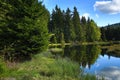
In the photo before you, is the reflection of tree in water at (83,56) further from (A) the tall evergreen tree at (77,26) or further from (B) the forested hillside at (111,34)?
(B) the forested hillside at (111,34)

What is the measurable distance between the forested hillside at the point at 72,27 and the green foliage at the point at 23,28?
6266 centimetres

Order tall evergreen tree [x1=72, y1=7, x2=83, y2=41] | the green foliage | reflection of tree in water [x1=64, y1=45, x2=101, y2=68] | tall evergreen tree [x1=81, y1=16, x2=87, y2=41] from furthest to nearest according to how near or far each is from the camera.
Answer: tall evergreen tree [x1=81, y1=16, x2=87, y2=41], tall evergreen tree [x1=72, y1=7, x2=83, y2=41], reflection of tree in water [x1=64, y1=45, x2=101, y2=68], the green foliage

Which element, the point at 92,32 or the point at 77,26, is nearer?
the point at 77,26

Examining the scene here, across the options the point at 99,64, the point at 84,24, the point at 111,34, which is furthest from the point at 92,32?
the point at 99,64

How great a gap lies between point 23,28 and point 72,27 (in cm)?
6812

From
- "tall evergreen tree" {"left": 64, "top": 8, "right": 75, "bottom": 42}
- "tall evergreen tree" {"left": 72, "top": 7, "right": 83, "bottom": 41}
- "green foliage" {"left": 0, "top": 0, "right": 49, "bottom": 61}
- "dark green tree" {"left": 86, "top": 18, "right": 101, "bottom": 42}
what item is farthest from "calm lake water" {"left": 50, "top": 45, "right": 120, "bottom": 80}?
"dark green tree" {"left": 86, "top": 18, "right": 101, "bottom": 42}

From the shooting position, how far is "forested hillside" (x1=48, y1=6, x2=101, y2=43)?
86.3 metres

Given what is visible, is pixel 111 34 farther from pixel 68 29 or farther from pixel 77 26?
pixel 68 29

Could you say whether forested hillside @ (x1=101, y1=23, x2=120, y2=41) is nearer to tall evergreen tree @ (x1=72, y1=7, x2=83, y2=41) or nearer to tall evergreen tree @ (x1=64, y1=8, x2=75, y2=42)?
tall evergreen tree @ (x1=72, y1=7, x2=83, y2=41)

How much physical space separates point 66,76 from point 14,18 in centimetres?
911

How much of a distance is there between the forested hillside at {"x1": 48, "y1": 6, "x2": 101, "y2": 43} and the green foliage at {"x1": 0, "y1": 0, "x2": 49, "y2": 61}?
206ft

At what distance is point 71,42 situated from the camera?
84.6 meters

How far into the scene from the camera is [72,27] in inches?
3418

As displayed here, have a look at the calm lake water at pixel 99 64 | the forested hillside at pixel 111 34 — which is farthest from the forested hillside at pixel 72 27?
the calm lake water at pixel 99 64
